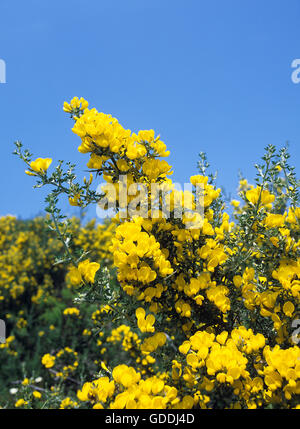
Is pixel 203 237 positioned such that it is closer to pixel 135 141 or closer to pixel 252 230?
pixel 252 230

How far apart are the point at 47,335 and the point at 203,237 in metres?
6.53

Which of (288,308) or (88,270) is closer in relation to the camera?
(288,308)

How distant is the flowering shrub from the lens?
1.44m

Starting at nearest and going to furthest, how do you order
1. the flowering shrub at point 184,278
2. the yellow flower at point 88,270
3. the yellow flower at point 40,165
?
1. the flowering shrub at point 184,278
2. the yellow flower at point 88,270
3. the yellow flower at point 40,165

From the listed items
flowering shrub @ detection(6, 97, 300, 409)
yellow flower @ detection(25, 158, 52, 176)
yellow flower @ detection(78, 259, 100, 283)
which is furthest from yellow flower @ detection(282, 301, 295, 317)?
yellow flower @ detection(25, 158, 52, 176)

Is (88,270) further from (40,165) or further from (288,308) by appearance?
(288,308)

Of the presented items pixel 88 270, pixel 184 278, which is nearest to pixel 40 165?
pixel 88 270

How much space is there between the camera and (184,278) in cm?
186

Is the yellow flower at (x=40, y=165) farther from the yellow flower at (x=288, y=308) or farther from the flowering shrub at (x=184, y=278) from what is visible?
the yellow flower at (x=288, y=308)

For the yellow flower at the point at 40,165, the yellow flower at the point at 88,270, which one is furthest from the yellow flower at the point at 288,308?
the yellow flower at the point at 40,165

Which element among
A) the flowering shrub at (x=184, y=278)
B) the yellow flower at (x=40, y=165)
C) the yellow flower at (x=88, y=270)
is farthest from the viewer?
the yellow flower at (x=40, y=165)

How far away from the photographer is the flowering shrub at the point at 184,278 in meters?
1.44
